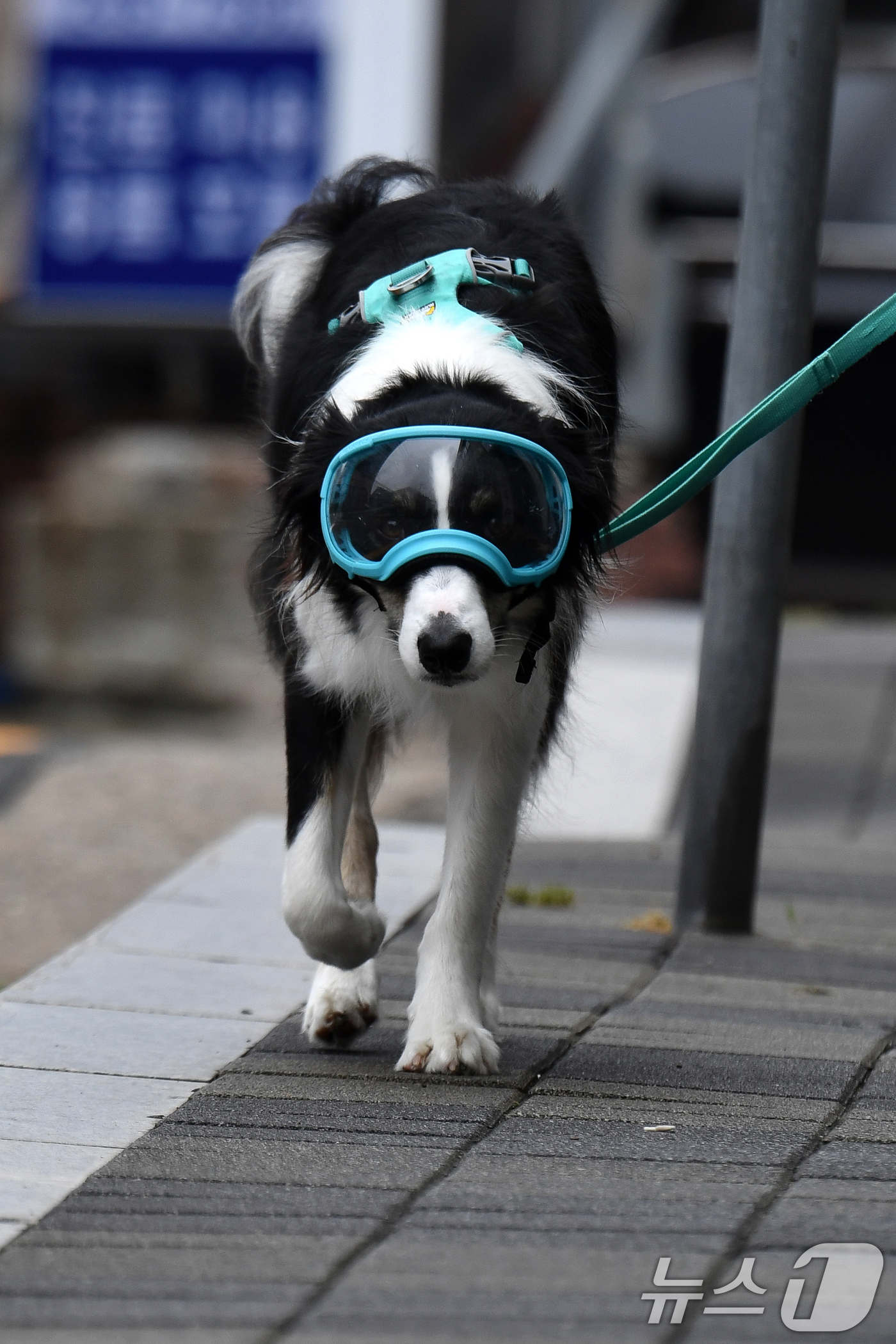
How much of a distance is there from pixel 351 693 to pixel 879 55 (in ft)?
34.2

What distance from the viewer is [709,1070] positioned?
3.11 meters

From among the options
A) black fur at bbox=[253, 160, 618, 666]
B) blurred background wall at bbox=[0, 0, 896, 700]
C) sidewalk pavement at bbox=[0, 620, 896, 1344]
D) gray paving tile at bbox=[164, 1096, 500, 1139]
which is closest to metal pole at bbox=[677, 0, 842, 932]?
sidewalk pavement at bbox=[0, 620, 896, 1344]

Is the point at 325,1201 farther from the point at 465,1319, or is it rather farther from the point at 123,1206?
the point at 465,1319

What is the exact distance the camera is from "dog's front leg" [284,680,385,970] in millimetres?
3076

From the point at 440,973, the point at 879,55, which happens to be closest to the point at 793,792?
the point at 440,973

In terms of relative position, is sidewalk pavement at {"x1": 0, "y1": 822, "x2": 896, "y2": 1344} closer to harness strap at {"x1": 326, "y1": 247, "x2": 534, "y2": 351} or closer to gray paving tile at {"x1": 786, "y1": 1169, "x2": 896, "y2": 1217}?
gray paving tile at {"x1": 786, "y1": 1169, "x2": 896, "y2": 1217}

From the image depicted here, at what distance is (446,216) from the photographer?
11.0 ft

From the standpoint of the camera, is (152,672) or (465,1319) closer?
(465,1319)

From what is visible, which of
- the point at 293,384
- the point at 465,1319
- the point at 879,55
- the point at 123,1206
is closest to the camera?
the point at 465,1319

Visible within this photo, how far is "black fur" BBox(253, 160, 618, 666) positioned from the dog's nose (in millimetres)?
310

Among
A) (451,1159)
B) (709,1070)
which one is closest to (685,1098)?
(709,1070)

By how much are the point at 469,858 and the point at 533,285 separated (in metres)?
1.03

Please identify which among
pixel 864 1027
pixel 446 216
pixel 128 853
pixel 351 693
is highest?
pixel 446 216

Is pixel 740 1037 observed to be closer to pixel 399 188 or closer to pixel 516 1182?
pixel 516 1182
